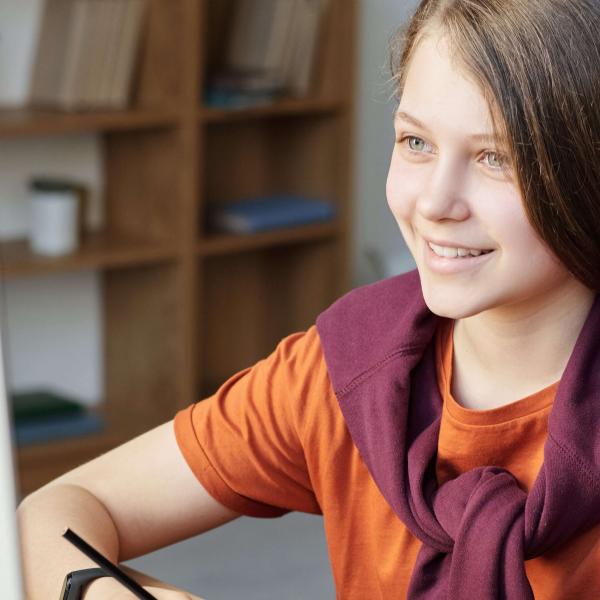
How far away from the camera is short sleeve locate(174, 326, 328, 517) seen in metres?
1.35

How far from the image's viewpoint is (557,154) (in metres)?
1.06

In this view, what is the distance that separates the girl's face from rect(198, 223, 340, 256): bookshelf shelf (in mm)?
2242

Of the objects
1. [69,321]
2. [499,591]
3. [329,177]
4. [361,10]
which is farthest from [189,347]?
[499,591]

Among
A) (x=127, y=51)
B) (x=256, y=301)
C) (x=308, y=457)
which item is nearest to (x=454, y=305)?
(x=308, y=457)

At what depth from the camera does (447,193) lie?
1083 millimetres

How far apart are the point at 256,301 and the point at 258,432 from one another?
8.38 ft

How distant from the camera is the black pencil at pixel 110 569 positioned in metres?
1.07

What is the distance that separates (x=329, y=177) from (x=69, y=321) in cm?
86

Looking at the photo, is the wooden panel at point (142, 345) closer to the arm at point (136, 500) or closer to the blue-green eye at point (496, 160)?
the arm at point (136, 500)

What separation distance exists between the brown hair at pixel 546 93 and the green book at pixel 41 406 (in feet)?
7.77

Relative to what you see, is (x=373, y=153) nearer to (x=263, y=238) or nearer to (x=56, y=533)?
(x=263, y=238)

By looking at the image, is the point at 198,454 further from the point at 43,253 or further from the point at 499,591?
the point at 43,253

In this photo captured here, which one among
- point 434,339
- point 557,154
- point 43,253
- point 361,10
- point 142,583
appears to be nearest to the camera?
point 557,154

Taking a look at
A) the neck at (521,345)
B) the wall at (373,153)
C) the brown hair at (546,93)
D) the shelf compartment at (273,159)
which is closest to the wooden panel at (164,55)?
the shelf compartment at (273,159)
